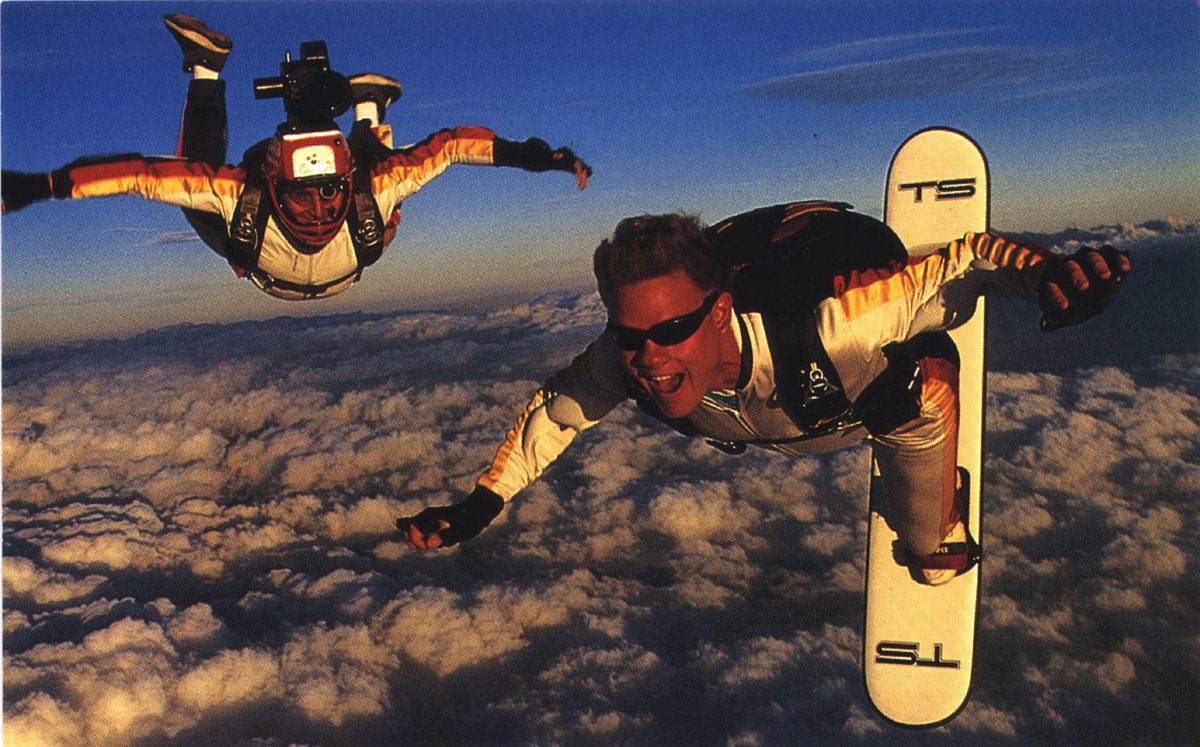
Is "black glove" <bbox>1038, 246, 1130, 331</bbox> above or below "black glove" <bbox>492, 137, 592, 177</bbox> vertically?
below

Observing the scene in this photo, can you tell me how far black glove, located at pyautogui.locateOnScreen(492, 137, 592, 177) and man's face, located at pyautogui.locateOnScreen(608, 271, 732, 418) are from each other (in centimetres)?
126

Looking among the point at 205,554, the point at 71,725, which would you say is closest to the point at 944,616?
the point at 71,725

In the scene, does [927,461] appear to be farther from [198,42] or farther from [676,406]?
[198,42]

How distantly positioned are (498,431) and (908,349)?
9488 millimetres

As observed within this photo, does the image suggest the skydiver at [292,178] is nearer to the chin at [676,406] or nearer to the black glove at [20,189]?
the black glove at [20,189]

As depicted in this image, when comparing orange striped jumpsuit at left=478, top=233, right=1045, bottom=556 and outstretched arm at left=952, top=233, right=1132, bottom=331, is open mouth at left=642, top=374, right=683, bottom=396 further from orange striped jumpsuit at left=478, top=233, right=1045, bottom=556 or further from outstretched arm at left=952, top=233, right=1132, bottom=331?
outstretched arm at left=952, top=233, right=1132, bottom=331

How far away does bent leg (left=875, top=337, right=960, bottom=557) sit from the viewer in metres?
2.30

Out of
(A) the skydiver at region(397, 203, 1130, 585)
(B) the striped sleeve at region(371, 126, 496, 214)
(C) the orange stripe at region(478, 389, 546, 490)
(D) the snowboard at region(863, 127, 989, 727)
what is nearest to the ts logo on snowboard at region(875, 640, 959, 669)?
(D) the snowboard at region(863, 127, 989, 727)

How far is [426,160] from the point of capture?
339 centimetres

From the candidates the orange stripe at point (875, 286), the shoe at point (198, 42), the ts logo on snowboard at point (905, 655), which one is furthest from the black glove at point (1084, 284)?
the shoe at point (198, 42)

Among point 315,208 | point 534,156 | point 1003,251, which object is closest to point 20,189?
point 315,208

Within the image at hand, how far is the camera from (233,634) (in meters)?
14.3

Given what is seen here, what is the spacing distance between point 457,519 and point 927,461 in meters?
1.25

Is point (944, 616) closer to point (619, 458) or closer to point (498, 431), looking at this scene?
point (498, 431)
